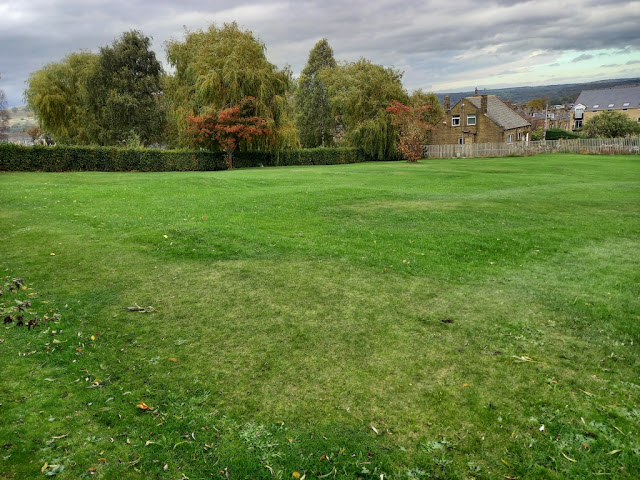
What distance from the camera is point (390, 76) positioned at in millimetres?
50500

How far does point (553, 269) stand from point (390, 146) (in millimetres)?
41331

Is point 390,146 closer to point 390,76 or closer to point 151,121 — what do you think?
point 390,76

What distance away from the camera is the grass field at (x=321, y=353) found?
3.33m

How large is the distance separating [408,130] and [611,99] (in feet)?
272

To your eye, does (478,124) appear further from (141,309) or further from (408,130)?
(141,309)

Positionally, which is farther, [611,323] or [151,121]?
[151,121]

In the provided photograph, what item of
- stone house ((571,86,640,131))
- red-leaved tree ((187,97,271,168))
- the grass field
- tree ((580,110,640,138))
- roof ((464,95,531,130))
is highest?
stone house ((571,86,640,131))

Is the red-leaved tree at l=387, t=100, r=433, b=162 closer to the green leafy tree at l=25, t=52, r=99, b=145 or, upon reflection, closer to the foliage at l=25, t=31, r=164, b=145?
the foliage at l=25, t=31, r=164, b=145

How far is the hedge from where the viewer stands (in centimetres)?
2548

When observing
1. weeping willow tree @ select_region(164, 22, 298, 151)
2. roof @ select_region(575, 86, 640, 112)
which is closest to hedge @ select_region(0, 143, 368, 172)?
weeping willow tree @ select_region(164, 22, 298, 151)

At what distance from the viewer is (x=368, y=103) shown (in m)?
48.0

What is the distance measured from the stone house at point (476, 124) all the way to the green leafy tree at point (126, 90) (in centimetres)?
3852

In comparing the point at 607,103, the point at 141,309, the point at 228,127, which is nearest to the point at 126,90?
the point at 228,127

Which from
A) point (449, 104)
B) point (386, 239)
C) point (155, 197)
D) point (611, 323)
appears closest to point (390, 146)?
point (449, 104)
